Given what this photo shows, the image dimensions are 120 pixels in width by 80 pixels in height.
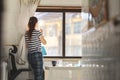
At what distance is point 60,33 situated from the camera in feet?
18.3

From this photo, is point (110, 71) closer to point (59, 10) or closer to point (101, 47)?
point (101, 47)

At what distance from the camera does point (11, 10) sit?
17.0ft

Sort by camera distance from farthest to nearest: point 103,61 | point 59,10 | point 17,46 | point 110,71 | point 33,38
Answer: point 59,10, point 17,46, point 33,38, point 103,61, point 110,71

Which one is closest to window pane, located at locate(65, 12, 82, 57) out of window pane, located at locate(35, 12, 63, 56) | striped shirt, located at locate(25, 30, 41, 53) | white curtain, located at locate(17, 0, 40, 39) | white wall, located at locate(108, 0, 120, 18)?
window pane, located at locate(35, 12, 63, 56)

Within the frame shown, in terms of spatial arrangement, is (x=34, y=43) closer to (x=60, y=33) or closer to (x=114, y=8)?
(x=60, y=33)

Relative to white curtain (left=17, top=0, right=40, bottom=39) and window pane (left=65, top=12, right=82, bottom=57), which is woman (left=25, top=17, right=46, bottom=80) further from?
window pane (left=65, top=12, right=82, bottom=57)

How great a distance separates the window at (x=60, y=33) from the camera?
218 inches

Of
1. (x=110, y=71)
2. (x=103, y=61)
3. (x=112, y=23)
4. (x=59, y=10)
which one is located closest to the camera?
(x=112, y=23)

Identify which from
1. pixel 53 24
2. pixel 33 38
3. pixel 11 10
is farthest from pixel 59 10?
pixel 33 38

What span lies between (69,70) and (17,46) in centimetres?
112

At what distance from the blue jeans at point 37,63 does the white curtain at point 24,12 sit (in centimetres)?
76

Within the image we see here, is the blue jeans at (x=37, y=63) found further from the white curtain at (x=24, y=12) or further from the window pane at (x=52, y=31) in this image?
the window pane at (x=52, y=31)

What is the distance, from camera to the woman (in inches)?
171

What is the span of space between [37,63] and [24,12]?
111 cm
